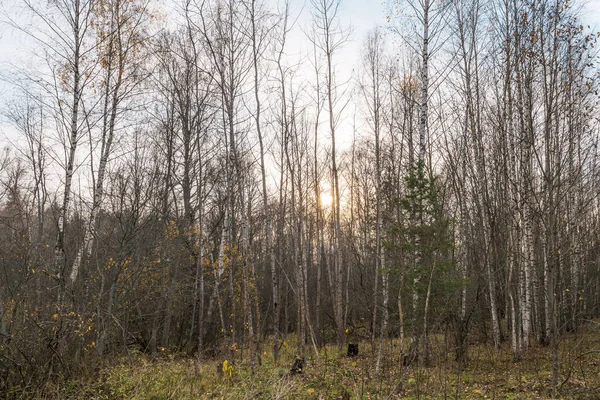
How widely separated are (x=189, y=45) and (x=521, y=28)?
712cm

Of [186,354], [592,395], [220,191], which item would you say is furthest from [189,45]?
[592,395]

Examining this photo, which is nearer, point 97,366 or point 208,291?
point 97,366

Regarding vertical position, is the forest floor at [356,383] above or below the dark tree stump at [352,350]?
above

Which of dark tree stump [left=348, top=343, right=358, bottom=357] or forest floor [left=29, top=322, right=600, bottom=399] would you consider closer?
forest floor [left=29, top=322, right=600, bottom=399]

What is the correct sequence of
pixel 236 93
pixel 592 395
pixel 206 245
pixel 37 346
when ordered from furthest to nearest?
1. pixel 206 245
2. pixel 236 93
3. pixel 37 346
4. pixel 592 395

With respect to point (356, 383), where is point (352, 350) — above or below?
below

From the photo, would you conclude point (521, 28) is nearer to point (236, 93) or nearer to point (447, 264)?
point (447, 264)

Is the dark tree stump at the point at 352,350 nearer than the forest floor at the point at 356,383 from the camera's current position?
No

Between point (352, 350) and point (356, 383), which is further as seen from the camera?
point (352, 350)

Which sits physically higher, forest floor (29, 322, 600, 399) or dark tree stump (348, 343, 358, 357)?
forest floor (29, 322, 600, 399)

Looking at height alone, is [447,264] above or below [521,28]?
below

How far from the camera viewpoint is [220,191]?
1340 cm

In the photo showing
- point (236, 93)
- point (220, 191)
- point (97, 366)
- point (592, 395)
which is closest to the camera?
point (592, 395)

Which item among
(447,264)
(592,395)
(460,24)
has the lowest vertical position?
(592,395)
